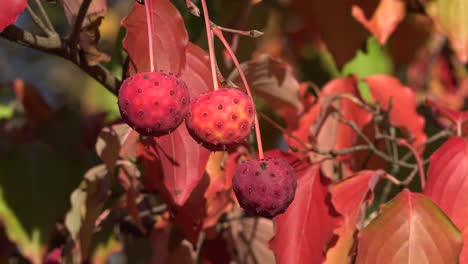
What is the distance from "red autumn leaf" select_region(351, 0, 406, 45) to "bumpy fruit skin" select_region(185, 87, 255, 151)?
2.56 feet

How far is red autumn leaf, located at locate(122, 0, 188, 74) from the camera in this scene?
3.30 ft

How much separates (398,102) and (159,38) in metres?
0.69

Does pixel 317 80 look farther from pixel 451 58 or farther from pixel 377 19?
pixel 451 58

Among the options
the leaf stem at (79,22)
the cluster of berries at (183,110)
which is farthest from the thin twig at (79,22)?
the cluster of berries at (183,110)

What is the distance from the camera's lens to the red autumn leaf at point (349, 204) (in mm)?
1103

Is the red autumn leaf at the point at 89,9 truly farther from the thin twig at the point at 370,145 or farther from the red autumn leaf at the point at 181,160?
the thin twig at the point at 370,145

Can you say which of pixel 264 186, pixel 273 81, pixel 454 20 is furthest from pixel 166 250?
pixel 454 20

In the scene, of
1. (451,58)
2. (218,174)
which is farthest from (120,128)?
(451,58)

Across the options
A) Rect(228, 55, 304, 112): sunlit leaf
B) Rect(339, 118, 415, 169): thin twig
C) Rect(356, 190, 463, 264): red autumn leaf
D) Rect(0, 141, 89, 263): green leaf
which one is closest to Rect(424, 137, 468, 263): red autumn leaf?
Rect(356, 190, 463, 264): red autumn leaf

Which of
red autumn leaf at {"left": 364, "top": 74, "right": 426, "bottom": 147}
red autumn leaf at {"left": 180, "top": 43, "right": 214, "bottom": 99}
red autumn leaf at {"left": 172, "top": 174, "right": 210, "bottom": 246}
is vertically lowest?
red autumn leaf at {"left": 172, "top": 174, "right": 210, "bottom": 246}

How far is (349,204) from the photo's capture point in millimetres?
1134

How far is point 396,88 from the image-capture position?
5.12 feet

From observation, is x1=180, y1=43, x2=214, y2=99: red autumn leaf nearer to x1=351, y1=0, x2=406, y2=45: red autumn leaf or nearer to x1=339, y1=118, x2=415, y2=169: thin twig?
x1=339, y1=118, x2=415, y2=169: thin twig

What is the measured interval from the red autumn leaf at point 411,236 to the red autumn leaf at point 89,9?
490 mm
